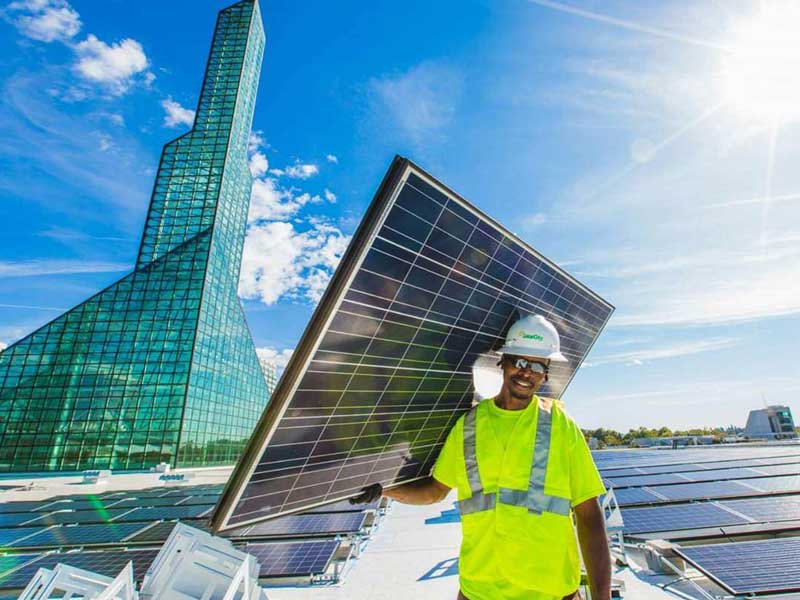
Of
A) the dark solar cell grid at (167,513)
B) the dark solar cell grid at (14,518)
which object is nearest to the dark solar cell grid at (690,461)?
the dark solar cell grid at (167,513)

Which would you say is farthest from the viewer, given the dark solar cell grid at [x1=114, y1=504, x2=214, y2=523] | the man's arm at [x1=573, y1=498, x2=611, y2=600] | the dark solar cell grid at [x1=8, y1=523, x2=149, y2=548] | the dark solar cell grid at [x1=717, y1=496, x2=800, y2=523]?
the dark solar cell grid at [x1=114, y1=504, x2=214, y2=523]

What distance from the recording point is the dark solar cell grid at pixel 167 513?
57.9 ft

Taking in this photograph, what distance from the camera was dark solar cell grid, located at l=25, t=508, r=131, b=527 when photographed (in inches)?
714

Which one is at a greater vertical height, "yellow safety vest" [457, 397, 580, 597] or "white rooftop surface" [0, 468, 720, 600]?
"yellow safety vest" [457, 397, 580, 597]

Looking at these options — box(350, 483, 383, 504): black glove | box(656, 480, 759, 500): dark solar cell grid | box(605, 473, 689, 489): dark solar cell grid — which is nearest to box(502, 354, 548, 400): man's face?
box(350, 483, 383, 504): black glove

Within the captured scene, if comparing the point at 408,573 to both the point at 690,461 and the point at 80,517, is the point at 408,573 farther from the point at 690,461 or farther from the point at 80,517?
the point at 690,461

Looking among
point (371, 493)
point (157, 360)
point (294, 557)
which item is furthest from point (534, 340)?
point (157, 360)

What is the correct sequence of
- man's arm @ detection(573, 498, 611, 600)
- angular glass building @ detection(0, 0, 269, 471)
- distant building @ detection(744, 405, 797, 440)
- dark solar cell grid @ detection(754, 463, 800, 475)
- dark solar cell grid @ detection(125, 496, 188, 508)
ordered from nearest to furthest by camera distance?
man's arm @ detection(573, 498, 611, 600) → dark solar cell grid @ detection(125, 496, 188, 508) → dark solar cell grid @ detection(754, 463, 800, 475) → angular glass building @ detection(0, 0, 269, 471) → distant building @ detection(744, 405, 797, 440)

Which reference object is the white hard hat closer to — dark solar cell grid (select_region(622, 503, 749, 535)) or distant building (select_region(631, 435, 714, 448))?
dark solar cell grid (select_region(622, 503, 749, 535))

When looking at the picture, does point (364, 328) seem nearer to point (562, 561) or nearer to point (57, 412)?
point (562, 561)

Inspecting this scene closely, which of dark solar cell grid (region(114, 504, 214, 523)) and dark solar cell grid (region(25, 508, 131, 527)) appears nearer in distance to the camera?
dark solar cell grid (region(114, 504, 214, 523))

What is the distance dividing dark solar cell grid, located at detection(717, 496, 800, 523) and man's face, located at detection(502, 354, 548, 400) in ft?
55.5

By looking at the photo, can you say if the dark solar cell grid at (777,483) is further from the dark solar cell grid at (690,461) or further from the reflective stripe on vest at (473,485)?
the reflective stripe on vest at (473,485)

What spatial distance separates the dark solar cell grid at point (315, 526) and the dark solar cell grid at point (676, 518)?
935 cm
